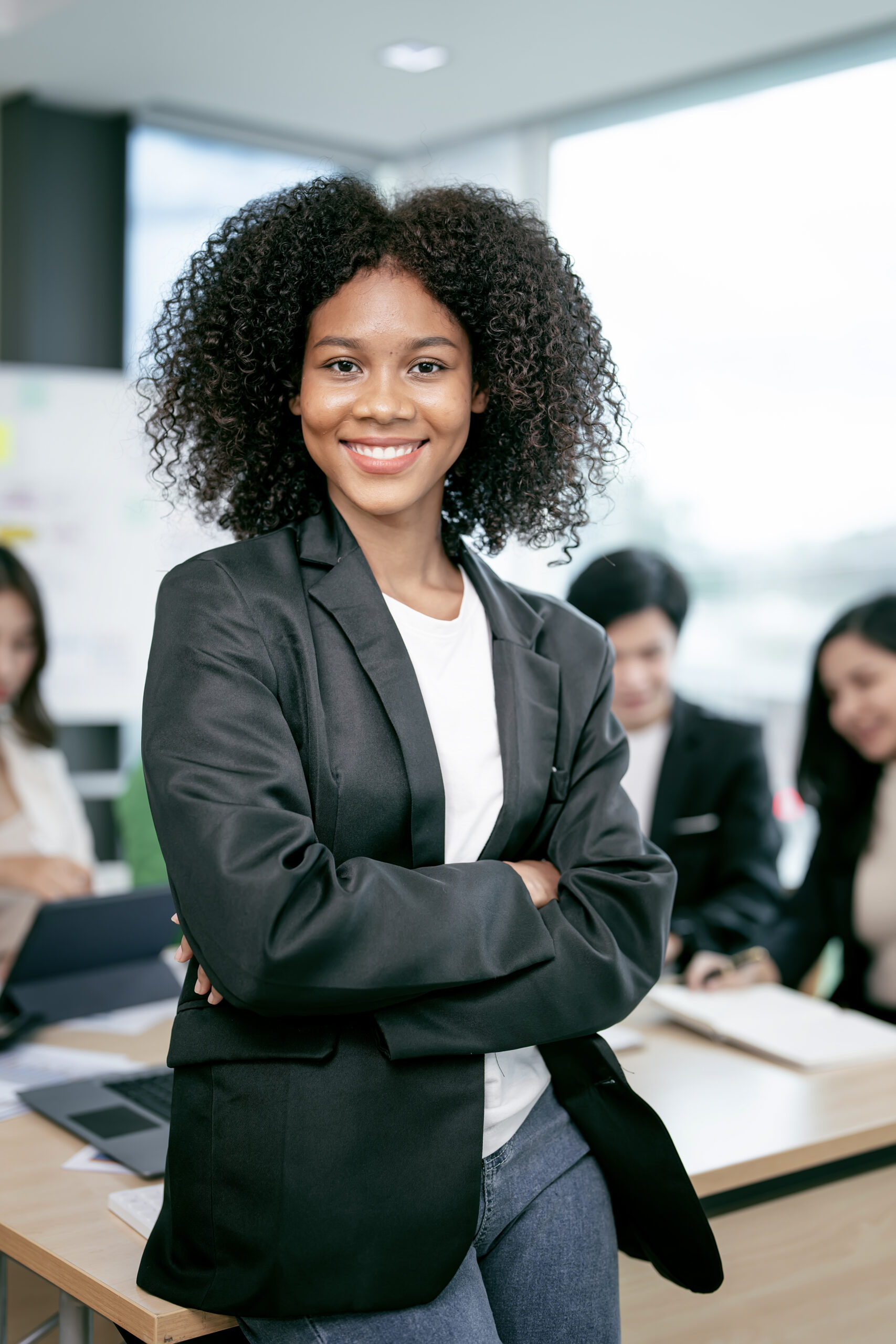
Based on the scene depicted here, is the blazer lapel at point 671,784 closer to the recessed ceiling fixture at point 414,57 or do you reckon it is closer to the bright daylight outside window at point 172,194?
the recessed ceiling fixture at point 414,57

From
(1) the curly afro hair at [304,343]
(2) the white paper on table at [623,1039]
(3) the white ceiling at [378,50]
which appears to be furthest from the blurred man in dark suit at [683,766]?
(3) the white ceiling at [378,50]

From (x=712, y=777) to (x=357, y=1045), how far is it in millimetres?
1881

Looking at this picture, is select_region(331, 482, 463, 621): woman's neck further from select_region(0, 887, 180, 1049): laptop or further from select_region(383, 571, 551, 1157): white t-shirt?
select_region(0, 887, 180, 1049): laptop

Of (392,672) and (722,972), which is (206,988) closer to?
(392,672)

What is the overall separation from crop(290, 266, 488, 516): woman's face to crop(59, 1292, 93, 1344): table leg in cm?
94

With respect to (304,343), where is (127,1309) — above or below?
below

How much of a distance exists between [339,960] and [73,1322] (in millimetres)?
607

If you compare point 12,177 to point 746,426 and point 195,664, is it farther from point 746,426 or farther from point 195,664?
point 195,664

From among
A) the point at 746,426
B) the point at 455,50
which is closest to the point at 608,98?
the point at 455,50

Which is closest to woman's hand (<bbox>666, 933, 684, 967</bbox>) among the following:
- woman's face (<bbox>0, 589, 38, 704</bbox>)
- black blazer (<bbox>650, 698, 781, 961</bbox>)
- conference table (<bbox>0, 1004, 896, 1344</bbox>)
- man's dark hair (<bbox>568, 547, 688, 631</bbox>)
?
black blazer (<bbox>650, 698, 781, 961</bbox>)

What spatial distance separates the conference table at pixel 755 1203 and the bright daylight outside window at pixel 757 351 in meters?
2.45

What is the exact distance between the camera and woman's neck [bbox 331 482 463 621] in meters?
1.50

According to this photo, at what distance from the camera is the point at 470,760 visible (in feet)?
4.70

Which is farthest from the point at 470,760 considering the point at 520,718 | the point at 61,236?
the point at 61,236
